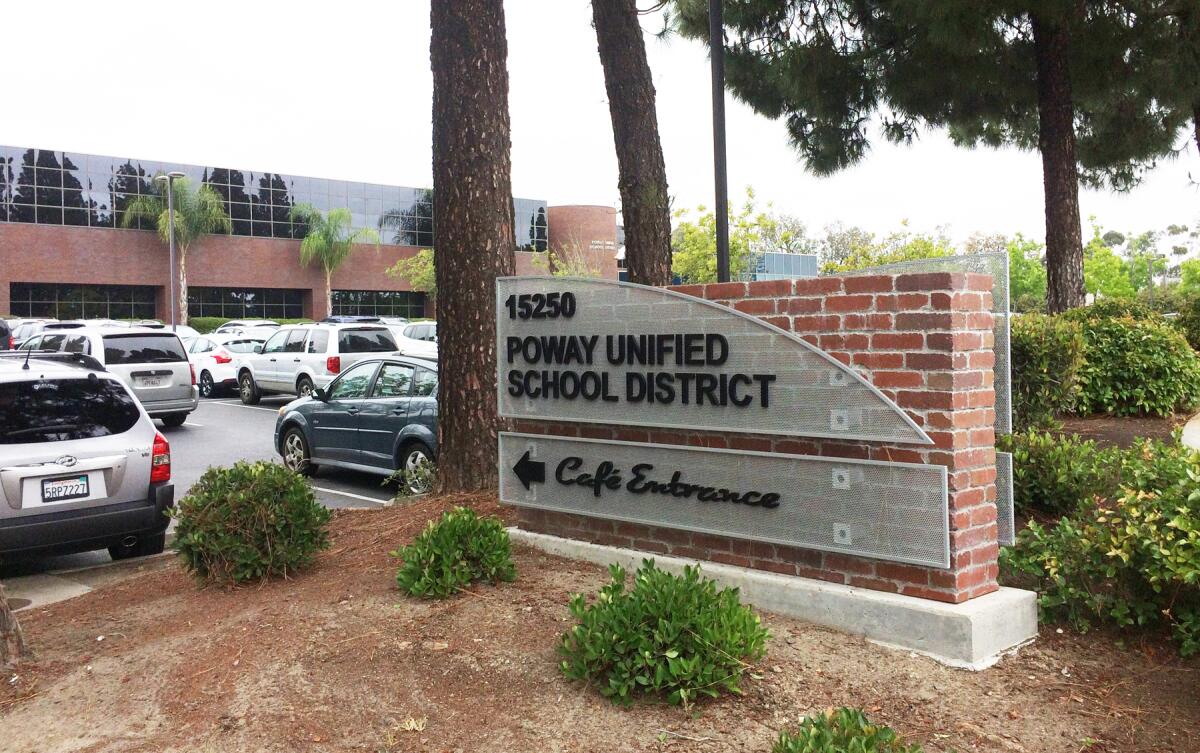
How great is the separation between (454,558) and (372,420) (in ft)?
19.9

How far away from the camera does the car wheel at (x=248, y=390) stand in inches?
893

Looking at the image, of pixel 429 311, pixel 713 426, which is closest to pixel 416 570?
pixel 713 426

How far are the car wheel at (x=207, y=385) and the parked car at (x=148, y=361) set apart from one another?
20.5 ft

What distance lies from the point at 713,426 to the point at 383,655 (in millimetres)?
1962

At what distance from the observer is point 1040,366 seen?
9719mm

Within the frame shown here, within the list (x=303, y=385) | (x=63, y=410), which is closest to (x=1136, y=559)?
(x=63, y=410)

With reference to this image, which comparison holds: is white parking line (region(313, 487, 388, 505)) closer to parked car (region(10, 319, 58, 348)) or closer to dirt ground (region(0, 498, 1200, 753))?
dirt ground (region(0, 498, 1200, 753))

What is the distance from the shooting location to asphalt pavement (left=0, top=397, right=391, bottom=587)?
769cm

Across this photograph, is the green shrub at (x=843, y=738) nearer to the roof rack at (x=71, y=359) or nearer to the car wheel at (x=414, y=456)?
the roof rack at (x=71, y=359)

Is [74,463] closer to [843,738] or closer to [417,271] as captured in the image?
[843,738]

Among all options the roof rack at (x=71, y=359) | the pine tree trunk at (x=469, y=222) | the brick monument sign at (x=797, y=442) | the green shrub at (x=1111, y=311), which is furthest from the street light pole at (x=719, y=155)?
the green shrub at (x=1111, y=311)

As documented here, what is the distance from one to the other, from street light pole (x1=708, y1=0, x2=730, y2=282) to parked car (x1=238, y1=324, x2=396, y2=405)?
13109 mm

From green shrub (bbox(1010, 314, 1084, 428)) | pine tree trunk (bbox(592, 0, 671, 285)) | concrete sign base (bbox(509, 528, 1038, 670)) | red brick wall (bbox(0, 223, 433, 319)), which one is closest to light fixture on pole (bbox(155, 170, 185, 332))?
red brick wall (bbox(0, 223, 433, 319))

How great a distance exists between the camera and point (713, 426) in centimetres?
521
